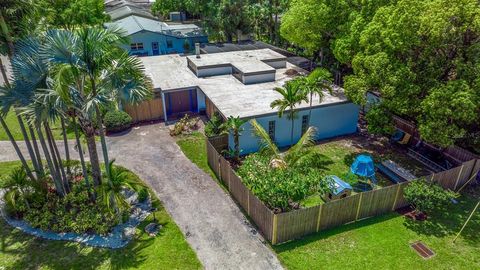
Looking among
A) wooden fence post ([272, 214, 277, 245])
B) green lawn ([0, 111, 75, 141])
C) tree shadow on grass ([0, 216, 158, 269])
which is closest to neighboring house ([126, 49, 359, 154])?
green lawn ([0, 111, 75, 141])

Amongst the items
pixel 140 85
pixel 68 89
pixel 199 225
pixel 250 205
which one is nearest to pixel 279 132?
pixel 250 205

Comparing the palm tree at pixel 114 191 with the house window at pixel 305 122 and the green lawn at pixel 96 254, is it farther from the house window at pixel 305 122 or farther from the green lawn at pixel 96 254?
the house window at pixel 305 122

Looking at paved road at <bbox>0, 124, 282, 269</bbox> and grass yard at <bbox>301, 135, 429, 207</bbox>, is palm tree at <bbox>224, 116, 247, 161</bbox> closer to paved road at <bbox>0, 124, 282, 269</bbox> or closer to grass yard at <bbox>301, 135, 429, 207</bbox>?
paved road at <bbox>0, 124, 282, 269</bbox>

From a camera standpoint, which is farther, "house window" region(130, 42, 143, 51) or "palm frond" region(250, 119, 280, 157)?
"house window" region(130, 42, 143, 51)

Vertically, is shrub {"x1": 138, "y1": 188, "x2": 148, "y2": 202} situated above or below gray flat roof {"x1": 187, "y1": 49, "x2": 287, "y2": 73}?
below

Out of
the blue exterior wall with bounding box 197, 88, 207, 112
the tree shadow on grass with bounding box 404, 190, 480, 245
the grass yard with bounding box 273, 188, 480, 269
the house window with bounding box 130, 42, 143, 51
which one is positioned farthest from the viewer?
the house window with bounding box 130, 42, 143, 51

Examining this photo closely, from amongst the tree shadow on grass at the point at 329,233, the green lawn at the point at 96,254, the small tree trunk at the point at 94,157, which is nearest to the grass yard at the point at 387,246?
the tree shadow on grass at the point at 329,233
